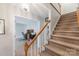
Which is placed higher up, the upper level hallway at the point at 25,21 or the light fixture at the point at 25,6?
the light fixture at the point at 25,6

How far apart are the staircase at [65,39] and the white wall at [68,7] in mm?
70

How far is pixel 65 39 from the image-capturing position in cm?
182

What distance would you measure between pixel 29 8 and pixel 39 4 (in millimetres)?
178

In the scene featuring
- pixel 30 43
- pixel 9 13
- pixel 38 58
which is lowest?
pixel 38 58

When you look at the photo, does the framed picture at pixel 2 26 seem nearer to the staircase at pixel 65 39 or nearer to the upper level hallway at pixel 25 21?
the upper level hallway at pixel 25 21

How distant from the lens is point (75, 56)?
1782 millimetres

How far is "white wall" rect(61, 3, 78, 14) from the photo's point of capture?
5.86ft

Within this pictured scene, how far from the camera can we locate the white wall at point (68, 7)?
1786 mm

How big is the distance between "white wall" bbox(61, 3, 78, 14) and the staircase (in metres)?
0.07

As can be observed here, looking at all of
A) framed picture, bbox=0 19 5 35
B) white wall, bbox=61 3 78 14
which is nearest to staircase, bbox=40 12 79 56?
white wall, bbox=61 3 78 14

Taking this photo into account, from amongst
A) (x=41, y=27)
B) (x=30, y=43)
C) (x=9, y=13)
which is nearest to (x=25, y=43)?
(x=30, y=43)

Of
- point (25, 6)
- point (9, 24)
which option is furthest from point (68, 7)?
point (9, 24)

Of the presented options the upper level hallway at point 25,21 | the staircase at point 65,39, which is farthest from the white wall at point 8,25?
the staircase at point 65,39

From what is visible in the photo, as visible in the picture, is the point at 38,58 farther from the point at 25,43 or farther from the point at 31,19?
the point at 31,19
